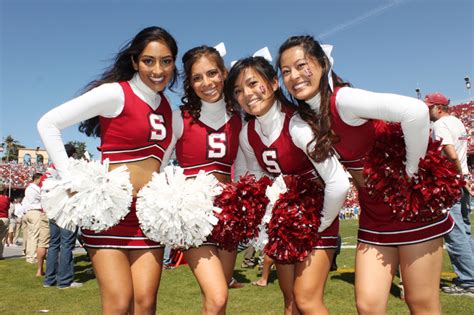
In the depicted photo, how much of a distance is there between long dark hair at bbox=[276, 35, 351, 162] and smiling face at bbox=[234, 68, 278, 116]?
0.16m

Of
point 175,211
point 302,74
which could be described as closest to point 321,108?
point 302,74

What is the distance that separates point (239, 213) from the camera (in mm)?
2480

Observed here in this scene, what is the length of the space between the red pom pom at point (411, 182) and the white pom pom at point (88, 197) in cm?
138

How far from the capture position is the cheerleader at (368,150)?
6.83 ft

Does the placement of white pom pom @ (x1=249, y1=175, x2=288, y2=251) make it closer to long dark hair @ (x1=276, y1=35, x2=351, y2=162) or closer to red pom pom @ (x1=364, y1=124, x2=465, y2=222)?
long dark hair @ (x1=276, y1=35, x2=351, y2=162)

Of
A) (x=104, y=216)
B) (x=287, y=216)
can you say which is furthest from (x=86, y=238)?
(x=287, y=216)

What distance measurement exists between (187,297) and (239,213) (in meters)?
2.97

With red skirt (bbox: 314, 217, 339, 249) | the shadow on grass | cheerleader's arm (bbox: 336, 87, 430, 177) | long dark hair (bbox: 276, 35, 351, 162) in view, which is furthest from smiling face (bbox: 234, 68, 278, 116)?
the shadow on grass

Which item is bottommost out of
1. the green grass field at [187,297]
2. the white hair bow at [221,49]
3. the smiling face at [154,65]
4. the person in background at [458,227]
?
the green grass field at [187,297]

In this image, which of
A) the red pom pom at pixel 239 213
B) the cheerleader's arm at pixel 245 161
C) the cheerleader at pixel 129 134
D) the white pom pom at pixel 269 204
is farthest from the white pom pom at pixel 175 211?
the cheerleader's arm at pixel 245 161

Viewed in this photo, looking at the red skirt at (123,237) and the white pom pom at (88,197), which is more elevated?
the white pom pom at (88,197)

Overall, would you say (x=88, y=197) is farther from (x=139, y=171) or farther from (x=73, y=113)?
(x=73, y=113)

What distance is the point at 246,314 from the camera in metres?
4.16

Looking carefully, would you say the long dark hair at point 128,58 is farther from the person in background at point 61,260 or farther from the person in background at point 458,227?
the person in background at point 61,260
